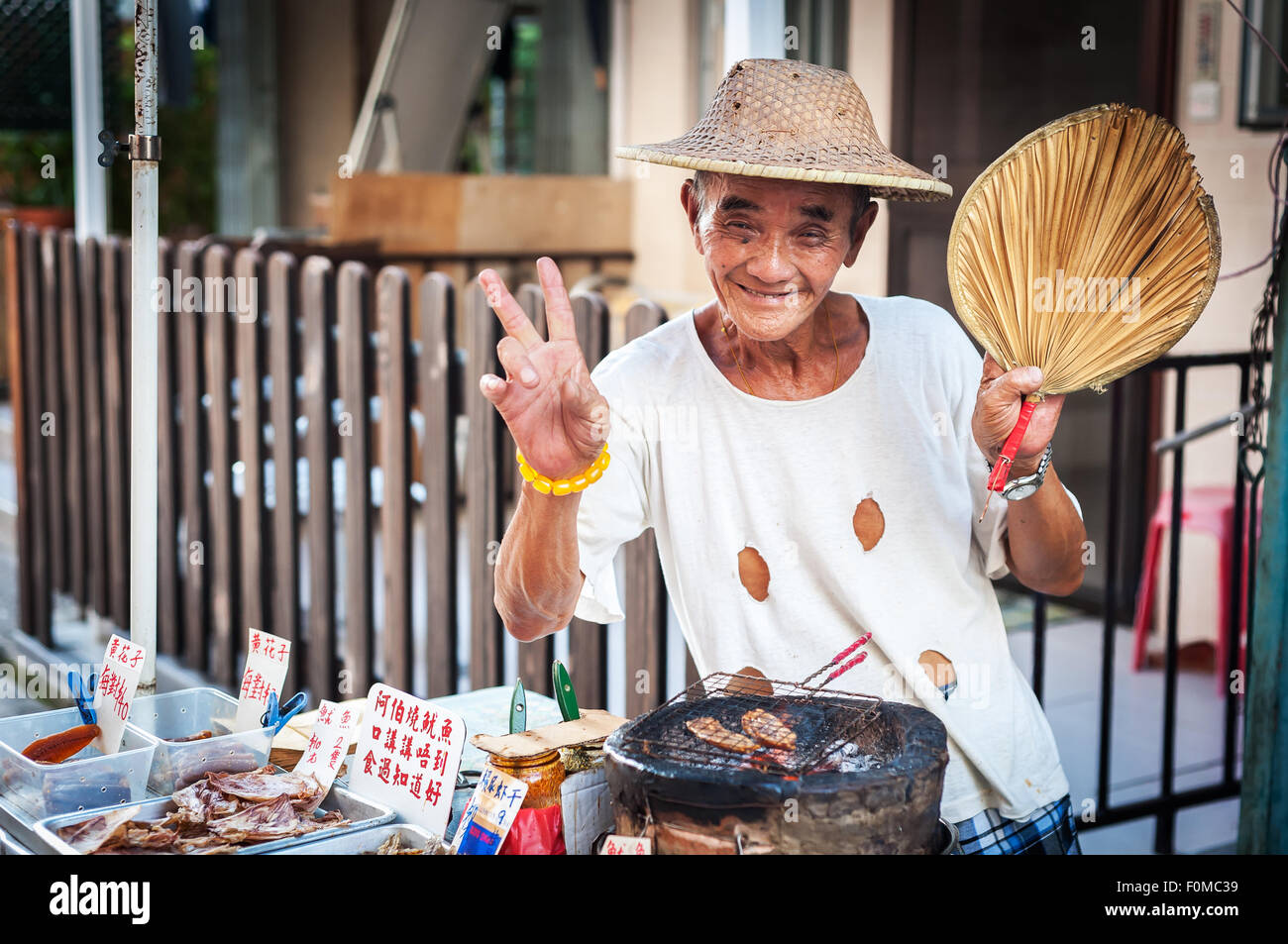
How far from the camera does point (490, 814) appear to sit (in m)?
1.59

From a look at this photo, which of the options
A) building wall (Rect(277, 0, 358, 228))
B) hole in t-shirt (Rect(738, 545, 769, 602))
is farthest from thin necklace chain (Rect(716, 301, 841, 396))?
building wall (Rect(277, 0, 358, 228))

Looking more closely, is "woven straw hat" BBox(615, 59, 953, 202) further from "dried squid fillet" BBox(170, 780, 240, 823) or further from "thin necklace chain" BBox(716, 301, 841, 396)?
"dried squid fillet" BBox(170, 780, 240, 823)

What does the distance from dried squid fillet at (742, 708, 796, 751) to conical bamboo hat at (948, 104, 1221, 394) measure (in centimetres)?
54

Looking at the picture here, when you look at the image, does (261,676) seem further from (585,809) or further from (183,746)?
(585,809)

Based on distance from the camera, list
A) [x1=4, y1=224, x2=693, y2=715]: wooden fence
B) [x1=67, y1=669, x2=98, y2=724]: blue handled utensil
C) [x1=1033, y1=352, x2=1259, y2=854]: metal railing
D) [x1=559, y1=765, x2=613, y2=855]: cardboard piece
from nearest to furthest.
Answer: [x1=559, y1=765, x2=613, y2=855]: cardboard piece, [x1=67, y1=669, x2=98, y2=724]: blue handled utensil, [x1=1033, y1=352, x2=1259, y2=854]: metal railing, [x1=4, y1=224, x2=693, y2=715]: wooden fence

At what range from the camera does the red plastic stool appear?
4.55 meters

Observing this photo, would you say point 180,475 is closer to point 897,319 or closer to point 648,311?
point 648,311

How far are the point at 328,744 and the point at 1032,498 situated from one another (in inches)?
40.3

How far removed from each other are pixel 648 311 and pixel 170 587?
296cm

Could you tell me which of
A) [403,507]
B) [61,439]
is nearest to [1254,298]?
[403,507]

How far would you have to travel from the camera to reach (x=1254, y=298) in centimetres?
480

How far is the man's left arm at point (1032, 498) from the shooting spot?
1667mm

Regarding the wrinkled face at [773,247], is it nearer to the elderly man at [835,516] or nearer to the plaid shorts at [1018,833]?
the elderly man at [835,516]

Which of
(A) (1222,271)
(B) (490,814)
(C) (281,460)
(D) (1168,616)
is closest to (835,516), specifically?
(B) (490,814)
